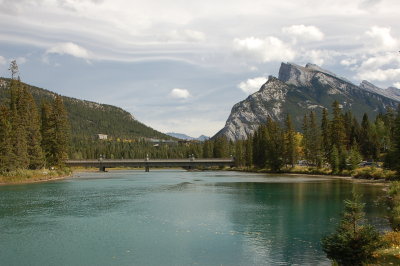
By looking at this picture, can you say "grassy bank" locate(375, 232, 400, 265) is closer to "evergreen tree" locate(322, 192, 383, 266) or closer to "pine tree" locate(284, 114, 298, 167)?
"evergreen tree" locate(322, 192, 383, 266)

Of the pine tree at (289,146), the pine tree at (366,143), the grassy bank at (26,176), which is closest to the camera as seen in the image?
the grassy bank at (26,176)

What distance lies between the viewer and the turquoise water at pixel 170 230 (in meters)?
29.1

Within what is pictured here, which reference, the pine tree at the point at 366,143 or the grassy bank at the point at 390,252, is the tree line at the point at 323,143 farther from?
the grassy bank at the point at 390,252

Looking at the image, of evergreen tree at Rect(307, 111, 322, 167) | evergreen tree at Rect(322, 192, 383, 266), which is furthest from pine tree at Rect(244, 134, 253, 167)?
evergreen tree at Rect(322, 192, 383, 266)

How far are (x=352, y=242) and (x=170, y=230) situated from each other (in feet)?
68.9

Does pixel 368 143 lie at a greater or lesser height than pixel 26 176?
greater

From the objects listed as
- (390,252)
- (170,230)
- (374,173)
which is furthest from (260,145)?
(390,252)

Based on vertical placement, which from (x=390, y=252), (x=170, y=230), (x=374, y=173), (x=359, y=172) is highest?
(x=374, y=173)

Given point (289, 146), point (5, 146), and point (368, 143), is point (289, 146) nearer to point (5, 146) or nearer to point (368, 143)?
point (368, 143)

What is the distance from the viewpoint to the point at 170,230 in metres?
39.6

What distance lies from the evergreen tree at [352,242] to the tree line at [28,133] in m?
89.4

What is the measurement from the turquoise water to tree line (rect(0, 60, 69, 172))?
3762 cm

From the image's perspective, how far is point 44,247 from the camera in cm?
3275

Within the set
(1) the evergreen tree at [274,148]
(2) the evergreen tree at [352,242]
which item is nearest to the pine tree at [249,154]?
(1) the evergreen tree at [274,148]
